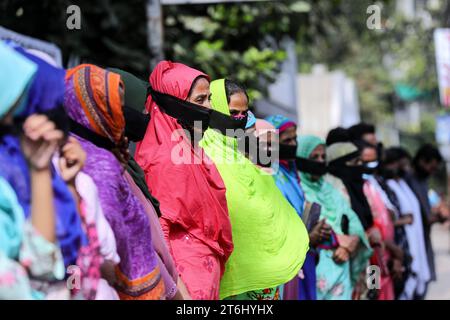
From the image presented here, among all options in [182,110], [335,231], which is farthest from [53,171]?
[335,231]

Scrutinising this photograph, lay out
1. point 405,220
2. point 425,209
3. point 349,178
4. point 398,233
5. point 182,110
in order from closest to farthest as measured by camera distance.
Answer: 1. point 182,110
2. point 349,178
3. point 405,220
4. point 398,233
5. point 425,209

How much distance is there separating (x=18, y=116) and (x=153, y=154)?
5.08 ft

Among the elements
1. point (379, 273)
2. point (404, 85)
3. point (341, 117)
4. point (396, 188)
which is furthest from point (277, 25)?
point (404, 85)

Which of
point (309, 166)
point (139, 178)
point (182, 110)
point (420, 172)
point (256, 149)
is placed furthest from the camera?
point (420, 172)

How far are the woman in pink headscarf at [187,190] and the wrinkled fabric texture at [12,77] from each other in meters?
1.49

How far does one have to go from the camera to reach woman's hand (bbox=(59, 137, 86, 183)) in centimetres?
299

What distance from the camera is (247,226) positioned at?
15.9ft

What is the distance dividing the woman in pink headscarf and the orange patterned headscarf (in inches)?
36.0

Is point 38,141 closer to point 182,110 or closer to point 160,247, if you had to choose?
point 160,247

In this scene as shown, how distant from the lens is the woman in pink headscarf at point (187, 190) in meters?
4.15

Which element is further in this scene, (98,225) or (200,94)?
(200,94)

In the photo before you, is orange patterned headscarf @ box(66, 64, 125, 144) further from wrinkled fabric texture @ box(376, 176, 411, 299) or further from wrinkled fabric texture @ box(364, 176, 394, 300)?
wrinkled fabric texture @ box(376, 176, 411, 299)

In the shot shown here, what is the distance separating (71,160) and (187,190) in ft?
3.91

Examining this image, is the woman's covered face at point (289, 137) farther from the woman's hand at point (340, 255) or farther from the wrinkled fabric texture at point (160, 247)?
the wrinkled fabric texture at point (160, 247)
